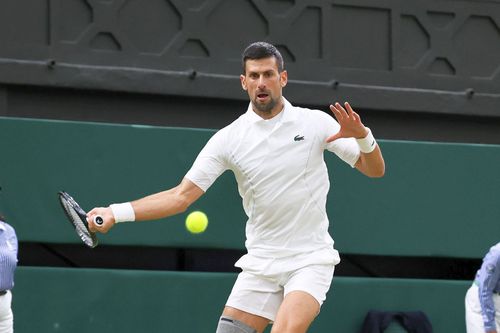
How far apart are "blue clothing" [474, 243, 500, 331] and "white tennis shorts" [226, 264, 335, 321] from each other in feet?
8.11

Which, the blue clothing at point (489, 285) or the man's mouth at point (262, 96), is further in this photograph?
the blue clothing at point (489, 285)

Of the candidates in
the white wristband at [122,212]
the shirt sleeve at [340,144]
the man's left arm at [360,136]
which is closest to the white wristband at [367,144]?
the man's left arm at [360,136]

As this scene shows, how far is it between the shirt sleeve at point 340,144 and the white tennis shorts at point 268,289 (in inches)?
23.1

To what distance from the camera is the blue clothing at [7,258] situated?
26.7 feet

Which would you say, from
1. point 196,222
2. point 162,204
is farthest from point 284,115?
point 196,222

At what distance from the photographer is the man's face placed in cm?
609

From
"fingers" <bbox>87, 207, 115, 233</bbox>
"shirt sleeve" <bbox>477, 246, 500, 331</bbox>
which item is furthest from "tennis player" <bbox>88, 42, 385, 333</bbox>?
"shirt sleeve" <bbox>477, 246, 500, 331</bbox>

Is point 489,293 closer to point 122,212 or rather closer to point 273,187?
point 273,187

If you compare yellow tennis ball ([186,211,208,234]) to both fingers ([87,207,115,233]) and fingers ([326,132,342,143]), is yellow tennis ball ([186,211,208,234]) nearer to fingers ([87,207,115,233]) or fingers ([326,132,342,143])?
fingers ([326,132,342,143])

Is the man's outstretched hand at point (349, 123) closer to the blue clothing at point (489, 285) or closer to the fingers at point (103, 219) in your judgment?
the fingers at point (103, 219)

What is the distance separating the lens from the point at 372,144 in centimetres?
593

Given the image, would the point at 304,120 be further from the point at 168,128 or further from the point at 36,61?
the point at 36,61

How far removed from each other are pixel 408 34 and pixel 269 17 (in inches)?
53.8

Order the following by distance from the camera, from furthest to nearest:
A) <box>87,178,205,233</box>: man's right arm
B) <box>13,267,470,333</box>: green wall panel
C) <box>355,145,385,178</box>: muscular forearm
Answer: <box>13,267,470,333</box>: green wall panel → <box>355,145,385,178</box>: muscular forearm → <box>87,178,205,233</box>: man's right arm
